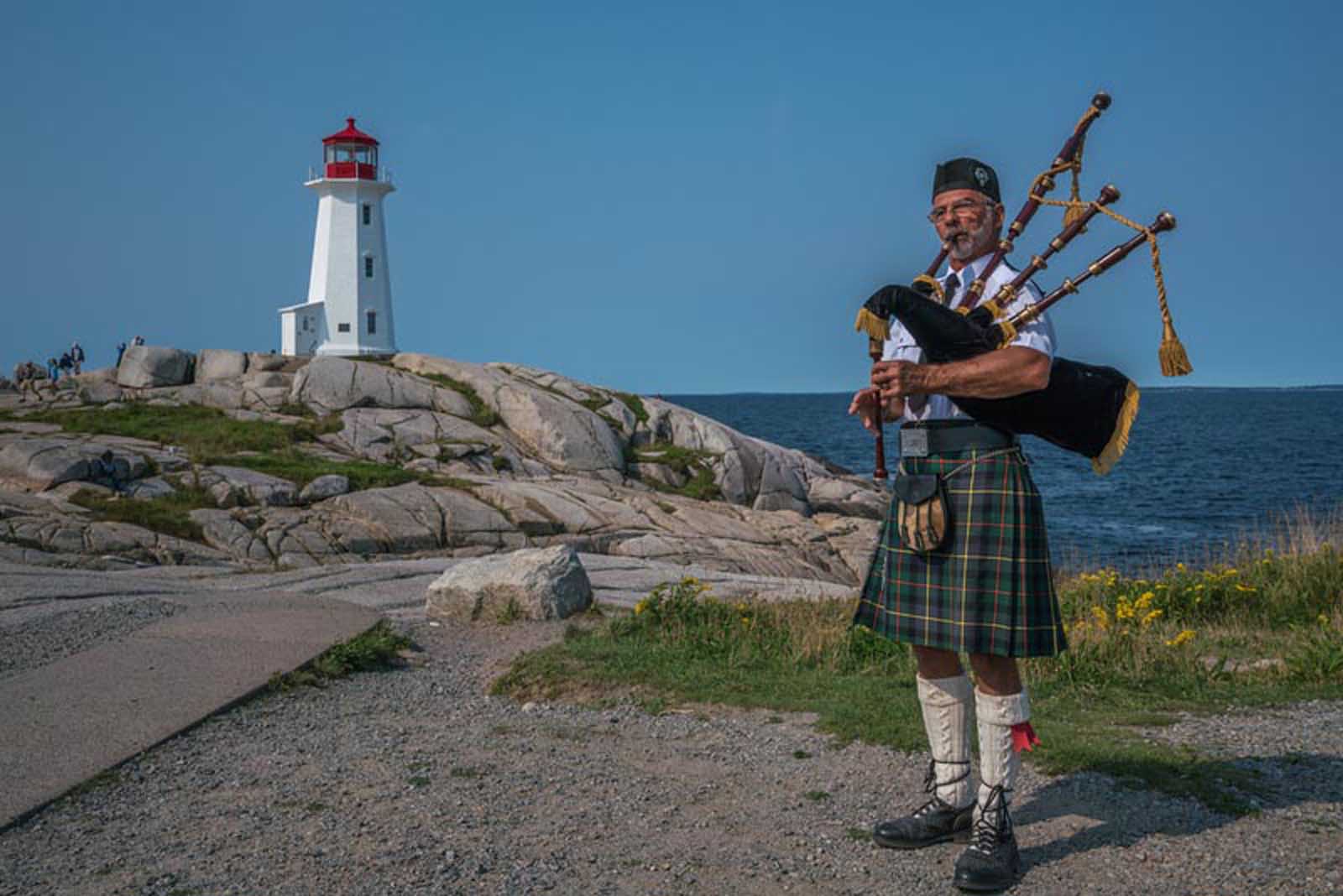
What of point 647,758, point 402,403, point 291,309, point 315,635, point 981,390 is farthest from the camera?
point 291,309

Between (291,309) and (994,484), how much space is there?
43.0 meters

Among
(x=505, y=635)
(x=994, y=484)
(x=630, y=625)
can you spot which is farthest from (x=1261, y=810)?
(x=505, y=635)

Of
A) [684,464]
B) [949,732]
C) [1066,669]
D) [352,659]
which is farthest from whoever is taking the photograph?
[684,464]

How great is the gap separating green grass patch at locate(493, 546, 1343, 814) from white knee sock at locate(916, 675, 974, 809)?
1.12m

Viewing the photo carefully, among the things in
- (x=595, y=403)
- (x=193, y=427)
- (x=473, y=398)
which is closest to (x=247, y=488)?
(x=193, y=427)

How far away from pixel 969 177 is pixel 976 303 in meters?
0.50

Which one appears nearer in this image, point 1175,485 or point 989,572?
point 989,572

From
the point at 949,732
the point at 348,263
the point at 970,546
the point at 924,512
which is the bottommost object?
the point at 949,732

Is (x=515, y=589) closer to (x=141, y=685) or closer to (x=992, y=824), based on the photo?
(x=141, y=685)

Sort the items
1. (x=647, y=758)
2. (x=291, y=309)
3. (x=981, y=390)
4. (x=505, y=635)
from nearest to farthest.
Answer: (x=981, y=390)
(x=647, y=758)
(x=505, y=635)
(x=291, y=309)

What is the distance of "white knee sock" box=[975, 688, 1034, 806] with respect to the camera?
5094 millimetres

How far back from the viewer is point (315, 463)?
26891mm

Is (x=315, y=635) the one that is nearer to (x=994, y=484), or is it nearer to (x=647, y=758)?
(x=647, y=758)

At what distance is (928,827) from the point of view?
5.41m
